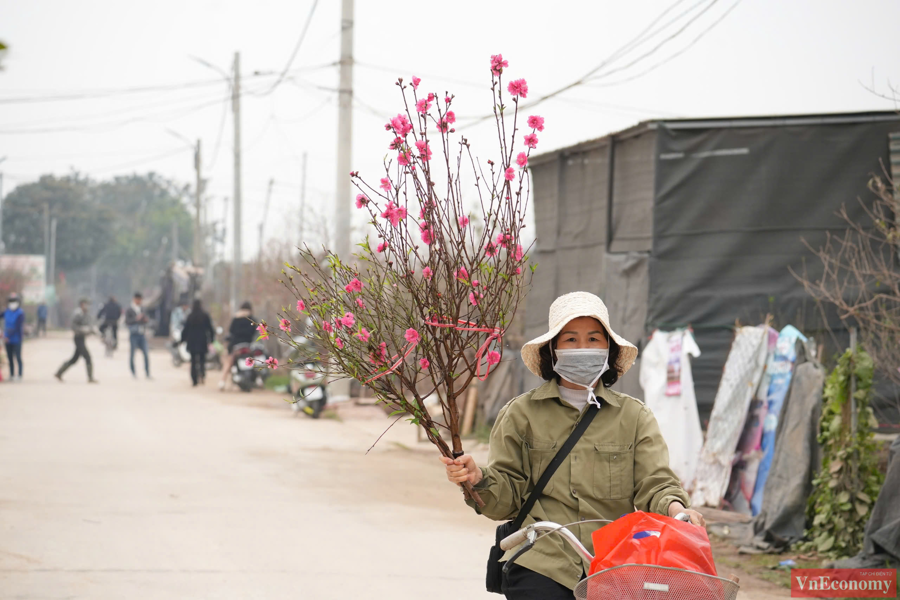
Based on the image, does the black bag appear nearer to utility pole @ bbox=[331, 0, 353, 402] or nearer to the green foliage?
the green foliage

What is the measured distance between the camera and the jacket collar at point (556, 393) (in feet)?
11.5

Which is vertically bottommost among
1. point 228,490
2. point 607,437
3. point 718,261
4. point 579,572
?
point 228,490

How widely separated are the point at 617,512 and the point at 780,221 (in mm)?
7809

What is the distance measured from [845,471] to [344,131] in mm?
13907

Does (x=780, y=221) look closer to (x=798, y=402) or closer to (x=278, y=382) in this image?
(x=798, y=402)

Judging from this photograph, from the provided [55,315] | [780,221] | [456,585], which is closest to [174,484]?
[456,585]

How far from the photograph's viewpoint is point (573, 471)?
3.45 meters

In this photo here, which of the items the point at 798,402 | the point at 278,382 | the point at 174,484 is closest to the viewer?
the point at 798,402

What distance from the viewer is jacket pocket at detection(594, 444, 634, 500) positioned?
3453mm

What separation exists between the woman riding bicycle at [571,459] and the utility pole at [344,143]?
50.0 ft

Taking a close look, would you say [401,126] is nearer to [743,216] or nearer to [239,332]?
[743,216]

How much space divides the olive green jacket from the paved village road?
9.67ft

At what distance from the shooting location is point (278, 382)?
22.5m

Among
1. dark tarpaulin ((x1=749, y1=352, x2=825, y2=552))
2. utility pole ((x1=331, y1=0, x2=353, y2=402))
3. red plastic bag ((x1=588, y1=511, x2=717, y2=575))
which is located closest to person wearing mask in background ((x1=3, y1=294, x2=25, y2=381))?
utility pole ((x1=331, y1=0, x2=353, y2=402))
